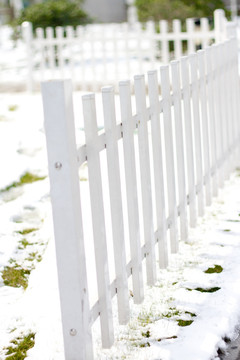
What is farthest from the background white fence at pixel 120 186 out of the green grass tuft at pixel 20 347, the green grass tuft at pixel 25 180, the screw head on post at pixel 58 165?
the green grass tuft at pixel 25 180

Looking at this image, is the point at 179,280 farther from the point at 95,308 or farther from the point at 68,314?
the point at 68,314

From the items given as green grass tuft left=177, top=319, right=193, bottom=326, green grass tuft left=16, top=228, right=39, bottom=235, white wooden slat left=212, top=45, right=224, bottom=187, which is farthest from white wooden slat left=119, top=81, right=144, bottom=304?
white wooden slat left=212, top=45, right=224, bottom=187

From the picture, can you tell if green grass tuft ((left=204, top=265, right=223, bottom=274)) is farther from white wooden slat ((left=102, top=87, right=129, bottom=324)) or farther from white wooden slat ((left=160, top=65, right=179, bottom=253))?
white wooden slat ((left=102, top=87, right=129, bottom=324))

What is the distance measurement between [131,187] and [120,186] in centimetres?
19

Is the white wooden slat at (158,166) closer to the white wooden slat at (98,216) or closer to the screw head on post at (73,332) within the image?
the white wooden slat at (98,216)

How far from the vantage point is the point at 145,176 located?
168 inches

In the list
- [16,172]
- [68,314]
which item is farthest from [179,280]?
[16,172]

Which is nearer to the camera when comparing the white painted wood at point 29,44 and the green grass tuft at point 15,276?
the green grass tuft at point 15,276

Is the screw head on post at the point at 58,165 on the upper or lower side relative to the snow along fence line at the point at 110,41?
lower

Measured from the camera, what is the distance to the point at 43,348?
11.8 feet

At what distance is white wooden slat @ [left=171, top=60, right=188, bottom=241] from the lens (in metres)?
4.91

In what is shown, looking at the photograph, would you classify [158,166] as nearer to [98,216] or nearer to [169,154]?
[169,154]

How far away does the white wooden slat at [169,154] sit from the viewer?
471cm

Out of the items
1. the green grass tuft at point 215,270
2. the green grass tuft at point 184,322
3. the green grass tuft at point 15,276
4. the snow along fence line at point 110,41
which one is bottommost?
the green grass tuft at point 184,322
